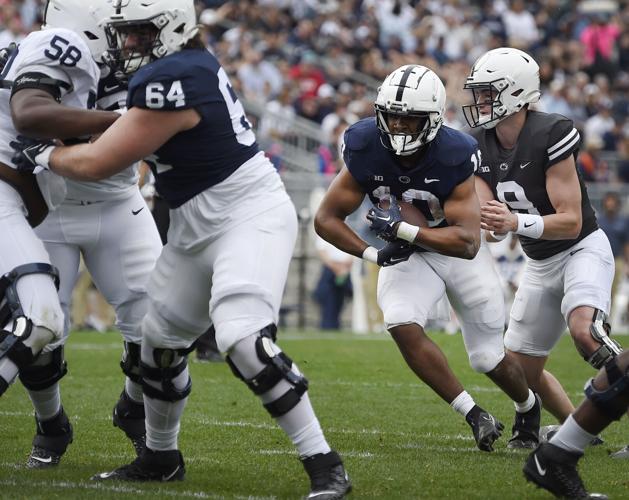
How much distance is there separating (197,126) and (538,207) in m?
2.31

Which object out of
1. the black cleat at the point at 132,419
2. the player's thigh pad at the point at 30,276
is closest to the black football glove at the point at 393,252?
the black cleat at the point at 132,419

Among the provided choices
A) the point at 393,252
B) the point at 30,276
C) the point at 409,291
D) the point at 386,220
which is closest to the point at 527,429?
the point at 409,291

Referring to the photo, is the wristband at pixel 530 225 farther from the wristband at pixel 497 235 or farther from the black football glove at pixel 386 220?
the black football glove at pixel 386 220

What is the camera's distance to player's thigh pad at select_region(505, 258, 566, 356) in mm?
6207

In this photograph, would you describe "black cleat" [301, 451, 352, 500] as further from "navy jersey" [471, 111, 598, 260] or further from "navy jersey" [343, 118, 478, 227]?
"navy jersey" [471, 111, 598, 260]

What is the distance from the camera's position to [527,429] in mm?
6176

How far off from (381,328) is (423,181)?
860 centimetres

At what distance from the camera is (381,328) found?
14086 millimetres

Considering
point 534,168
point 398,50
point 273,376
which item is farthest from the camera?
point 398,50

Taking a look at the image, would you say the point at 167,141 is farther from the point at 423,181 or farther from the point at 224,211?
the point at 423,181

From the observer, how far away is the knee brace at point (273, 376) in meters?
4.34

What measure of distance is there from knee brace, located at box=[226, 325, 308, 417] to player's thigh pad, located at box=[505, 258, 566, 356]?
2131mm

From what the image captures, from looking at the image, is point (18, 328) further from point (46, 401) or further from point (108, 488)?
point (46, 401)

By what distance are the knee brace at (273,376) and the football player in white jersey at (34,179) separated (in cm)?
79
